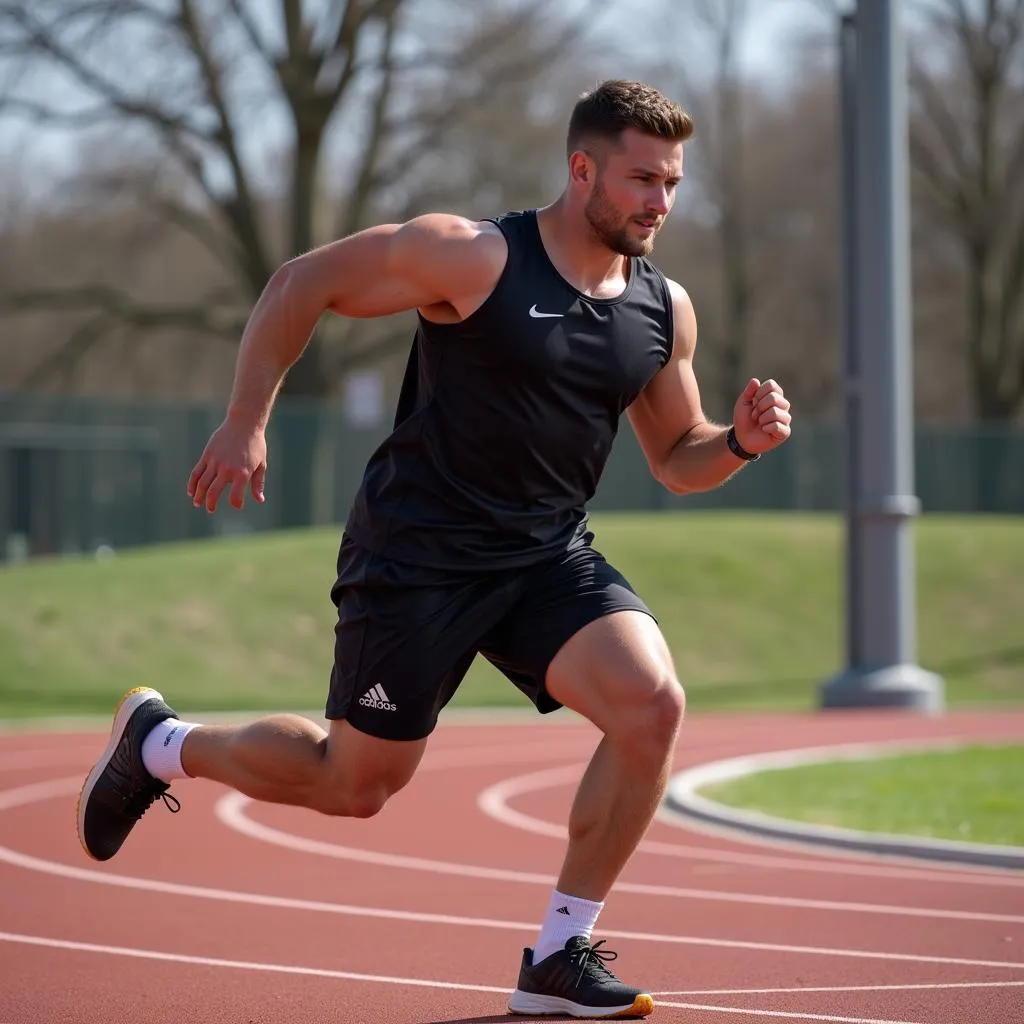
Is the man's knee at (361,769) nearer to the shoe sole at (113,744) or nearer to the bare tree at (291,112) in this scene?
the shoe sole at (113,744)

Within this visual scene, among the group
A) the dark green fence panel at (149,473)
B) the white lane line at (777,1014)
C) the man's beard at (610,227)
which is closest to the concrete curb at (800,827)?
the white lane line at (777,1014)

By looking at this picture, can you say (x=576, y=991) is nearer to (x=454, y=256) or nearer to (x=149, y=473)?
(x=454, y=256)

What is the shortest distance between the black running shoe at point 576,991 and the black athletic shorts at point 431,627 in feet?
2.12

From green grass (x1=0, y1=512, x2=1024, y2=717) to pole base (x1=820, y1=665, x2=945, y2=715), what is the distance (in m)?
1.52

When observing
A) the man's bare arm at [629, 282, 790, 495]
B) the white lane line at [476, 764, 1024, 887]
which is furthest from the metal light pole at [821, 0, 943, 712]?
the man's bare arm at [629, 282, 790, 495]

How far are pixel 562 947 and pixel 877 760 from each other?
7.62 m

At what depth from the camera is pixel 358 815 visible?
5230 mm

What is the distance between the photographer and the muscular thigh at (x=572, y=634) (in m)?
4.88

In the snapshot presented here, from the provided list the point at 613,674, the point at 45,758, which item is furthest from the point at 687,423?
the point at 45,758

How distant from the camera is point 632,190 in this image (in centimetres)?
492

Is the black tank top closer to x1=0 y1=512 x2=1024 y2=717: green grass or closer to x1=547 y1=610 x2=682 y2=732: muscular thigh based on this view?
x1=547 y1=610 x2=682 y2=732: muscular thigh

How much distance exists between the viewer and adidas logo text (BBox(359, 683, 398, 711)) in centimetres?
498

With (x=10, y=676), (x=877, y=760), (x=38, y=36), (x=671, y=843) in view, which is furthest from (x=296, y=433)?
(x=671, y=843)

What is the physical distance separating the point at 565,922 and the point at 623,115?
209cm
